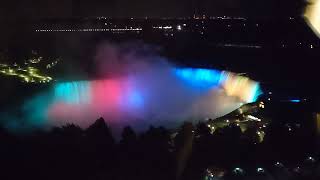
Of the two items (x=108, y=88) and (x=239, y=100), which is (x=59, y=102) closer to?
(x=108, y=88)

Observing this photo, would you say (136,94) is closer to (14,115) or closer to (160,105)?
(160,105)

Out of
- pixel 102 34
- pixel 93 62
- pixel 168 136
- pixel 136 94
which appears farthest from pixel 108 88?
pixel 168 136

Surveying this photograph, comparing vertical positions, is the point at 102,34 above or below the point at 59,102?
above

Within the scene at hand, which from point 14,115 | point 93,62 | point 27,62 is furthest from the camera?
point 93,62

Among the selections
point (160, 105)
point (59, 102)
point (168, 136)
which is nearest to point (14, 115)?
point (59, 102)

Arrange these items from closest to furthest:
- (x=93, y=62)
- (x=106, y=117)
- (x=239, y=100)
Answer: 1. (x=106, y=117)
2. (x=239, y=100)
3. (x=93, y=62)

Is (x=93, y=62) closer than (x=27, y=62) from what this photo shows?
No
